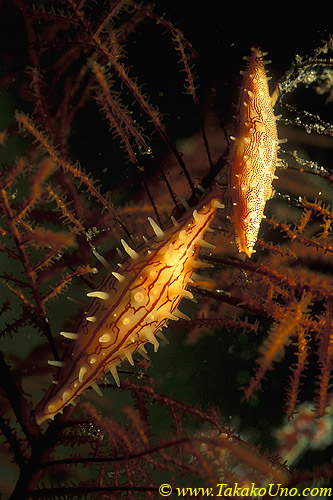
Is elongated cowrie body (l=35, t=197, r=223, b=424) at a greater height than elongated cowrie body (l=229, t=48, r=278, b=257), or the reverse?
elongated cowrie body (l=229, t=48, r=278, b=257)

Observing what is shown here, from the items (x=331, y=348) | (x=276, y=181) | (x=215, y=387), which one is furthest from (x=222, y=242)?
(x=215, y=387)

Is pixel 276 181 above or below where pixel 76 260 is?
above

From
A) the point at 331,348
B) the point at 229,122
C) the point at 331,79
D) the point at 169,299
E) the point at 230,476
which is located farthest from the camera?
the point at 229,122

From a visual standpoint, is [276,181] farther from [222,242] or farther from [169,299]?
[169,299]

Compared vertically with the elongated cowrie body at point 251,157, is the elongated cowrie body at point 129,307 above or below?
below
